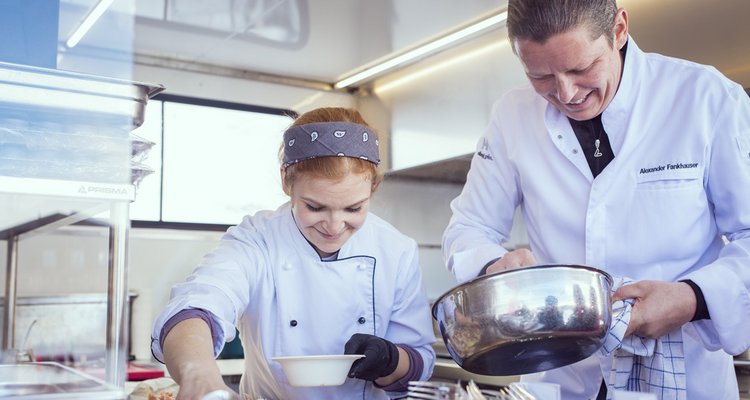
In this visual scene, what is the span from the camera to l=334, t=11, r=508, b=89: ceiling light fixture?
177 inches

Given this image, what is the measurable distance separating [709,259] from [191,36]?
3829 mm

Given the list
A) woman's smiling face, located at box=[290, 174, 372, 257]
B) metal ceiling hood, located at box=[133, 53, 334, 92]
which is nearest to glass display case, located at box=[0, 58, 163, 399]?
woman's smiling face, located at box=[290, 174, 372, 257]

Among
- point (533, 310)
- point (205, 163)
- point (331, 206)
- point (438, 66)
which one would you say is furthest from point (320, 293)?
point (205, 163)

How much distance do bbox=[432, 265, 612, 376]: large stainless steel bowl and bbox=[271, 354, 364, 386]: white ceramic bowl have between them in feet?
0.94

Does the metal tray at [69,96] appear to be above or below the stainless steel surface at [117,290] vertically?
above

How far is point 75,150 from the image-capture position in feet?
6.89

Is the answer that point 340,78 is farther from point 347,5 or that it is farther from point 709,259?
point 709,259

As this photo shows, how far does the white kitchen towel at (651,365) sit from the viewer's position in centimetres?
153

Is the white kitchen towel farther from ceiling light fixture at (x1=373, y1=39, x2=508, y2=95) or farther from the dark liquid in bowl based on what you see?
ceiling light fixture at (x1=373, y1=39, x2=508, y2=95)

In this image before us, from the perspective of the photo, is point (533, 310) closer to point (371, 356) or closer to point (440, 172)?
point (371, 356)

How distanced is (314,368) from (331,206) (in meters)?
0.38

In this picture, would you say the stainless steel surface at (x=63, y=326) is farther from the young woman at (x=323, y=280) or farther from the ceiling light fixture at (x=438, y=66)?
the young woman at (x=323, y=280)

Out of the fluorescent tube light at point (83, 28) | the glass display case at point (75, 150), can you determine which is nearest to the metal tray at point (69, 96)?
the glass display case at point (75, 150)

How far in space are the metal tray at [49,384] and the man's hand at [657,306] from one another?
0.96 metres
